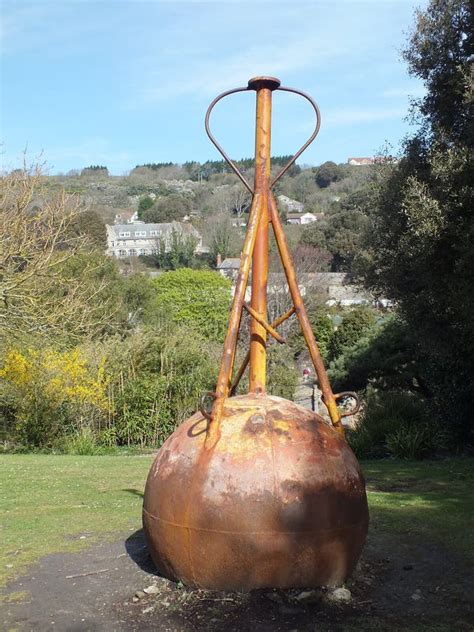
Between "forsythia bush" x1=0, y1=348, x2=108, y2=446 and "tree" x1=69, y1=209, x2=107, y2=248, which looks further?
"tree" x1=69, y1=209, x2=107, y2=248

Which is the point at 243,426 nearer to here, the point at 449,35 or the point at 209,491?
the point at 209,491

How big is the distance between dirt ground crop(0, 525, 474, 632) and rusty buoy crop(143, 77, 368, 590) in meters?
0.15

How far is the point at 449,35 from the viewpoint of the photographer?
1312cm

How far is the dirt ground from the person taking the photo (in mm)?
4551

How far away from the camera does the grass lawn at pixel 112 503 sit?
21.5ft

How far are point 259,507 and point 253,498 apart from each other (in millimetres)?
69

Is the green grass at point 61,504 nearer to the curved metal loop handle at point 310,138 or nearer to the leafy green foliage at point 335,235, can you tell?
the curved metal loop handle at point 310,138

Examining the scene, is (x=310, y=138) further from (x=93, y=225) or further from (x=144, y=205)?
(x=144, y=205)

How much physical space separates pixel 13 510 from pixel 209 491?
408cm

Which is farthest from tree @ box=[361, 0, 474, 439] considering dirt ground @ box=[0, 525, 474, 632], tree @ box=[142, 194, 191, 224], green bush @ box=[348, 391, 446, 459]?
tree @ box=[142, 194, 191, 224]

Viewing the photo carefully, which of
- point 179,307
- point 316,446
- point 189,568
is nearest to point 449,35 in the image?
point 316,446

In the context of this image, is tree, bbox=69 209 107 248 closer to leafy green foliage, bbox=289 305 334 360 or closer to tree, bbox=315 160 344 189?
leafy green foliage, bbox=289 305 334 360

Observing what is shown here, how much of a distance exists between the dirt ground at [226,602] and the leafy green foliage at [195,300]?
1031 inches

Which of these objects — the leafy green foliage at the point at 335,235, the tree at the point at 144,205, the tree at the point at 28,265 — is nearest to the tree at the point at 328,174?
the tree at the point at 144,205
